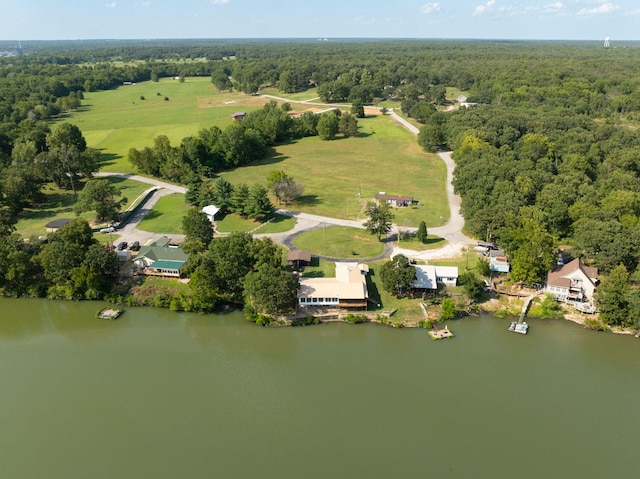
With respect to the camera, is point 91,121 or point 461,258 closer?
point 461,258

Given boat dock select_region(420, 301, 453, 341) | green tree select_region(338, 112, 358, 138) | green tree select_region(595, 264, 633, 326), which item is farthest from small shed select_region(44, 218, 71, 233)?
green tree select_region(338, 112, 358, 138)

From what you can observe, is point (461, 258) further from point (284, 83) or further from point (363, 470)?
point (284, 83)

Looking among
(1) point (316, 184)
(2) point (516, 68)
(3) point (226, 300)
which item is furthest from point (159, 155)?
(2) point (516, 68)

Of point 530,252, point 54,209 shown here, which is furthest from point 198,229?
point 530,252

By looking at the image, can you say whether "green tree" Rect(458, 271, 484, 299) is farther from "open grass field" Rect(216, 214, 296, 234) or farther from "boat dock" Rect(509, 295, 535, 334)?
"open grass field" Rect(216, 214, 296, 234)

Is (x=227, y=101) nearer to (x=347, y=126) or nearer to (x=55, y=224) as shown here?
(x=347, y=126)

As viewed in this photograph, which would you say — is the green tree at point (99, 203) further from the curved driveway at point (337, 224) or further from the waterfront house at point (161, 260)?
the waterfront house at point (161, 260)

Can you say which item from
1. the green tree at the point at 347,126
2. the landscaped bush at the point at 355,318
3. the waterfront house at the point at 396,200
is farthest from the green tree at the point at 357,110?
the landscaped bush at the point at 355,318

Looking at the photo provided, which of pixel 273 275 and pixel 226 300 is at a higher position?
pixel 273 275
